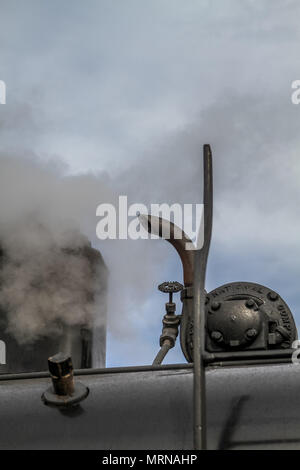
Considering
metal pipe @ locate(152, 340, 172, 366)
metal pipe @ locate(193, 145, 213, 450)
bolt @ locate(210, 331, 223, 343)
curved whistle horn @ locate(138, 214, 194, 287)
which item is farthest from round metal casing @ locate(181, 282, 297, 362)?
metal pipe @ locate(193, 145, 213, 450)

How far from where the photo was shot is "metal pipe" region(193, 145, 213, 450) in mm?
2346

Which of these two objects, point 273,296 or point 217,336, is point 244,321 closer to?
point 217,336

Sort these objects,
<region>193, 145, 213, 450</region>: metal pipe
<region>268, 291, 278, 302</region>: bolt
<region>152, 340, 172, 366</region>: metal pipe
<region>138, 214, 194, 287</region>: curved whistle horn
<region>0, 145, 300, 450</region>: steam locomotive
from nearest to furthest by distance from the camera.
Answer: <region>193, 145, 213, 450</region>: metal pipe < <region>0, 145, 300, 450</region>: steam locomotive < <region>268, 291, 278, 302</region>: bolt < <region>152, 340, 172, 366</region>: metal pipe < <region>138, 214, 194, 287</region>: curved whistle horn

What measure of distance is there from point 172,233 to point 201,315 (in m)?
1.47

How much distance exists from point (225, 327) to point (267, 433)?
0.85 m

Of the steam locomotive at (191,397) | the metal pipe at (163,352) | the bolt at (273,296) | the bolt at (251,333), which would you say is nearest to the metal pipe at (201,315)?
the steam locomotive at (191,397)

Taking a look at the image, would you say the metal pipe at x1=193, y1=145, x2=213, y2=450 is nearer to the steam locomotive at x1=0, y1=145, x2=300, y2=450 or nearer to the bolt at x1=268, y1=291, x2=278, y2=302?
the steam locomotive at x1=0, y1=145, x2=300, y2=450

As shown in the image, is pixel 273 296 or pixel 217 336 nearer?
pixel 217 336

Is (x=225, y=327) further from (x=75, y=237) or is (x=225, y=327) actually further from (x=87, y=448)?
(x=75, y=237)

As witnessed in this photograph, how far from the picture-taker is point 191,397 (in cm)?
286

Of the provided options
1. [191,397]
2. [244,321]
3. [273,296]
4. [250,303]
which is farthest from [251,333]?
[191,397]

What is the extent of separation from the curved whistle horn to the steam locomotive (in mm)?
558
